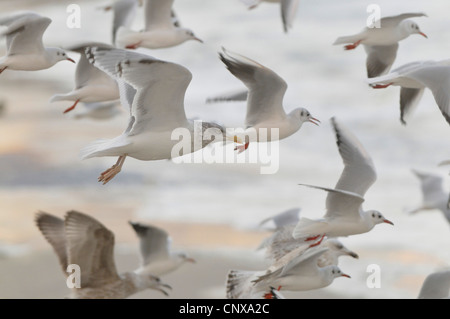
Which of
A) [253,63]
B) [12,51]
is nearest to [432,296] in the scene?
[253,63]

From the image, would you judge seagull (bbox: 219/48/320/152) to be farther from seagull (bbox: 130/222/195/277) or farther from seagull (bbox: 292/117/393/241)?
seagull (bbox: 130/222/195/277)

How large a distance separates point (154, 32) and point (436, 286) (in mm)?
2823

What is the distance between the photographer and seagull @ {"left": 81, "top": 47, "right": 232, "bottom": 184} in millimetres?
3469

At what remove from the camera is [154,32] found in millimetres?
6211

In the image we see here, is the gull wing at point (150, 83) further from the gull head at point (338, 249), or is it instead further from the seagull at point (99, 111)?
the seagull at point (99, 111)

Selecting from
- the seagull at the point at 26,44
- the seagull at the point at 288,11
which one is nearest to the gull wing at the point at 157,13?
the seagull at the point at 26,44

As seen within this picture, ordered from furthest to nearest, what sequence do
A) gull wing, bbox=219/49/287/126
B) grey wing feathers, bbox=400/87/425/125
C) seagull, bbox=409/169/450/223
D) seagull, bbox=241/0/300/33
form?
1. seagull, bbox=409/169/450/223
2. grey wing feathers, bbox=400/87/425/125
3. seagull, bbox=241/0/300/33
4. gull wing, bbox=219/49/287/126

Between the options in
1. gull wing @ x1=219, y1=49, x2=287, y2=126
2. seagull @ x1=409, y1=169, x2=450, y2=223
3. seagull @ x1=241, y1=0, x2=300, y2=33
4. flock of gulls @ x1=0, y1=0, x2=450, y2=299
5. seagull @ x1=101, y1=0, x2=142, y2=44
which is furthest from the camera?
seagull @ x1=409, y1=169, x2=450, y2=223

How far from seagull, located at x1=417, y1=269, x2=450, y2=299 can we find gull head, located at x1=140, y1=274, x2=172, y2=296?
1965 mm

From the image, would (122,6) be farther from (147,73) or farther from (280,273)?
(147,73)

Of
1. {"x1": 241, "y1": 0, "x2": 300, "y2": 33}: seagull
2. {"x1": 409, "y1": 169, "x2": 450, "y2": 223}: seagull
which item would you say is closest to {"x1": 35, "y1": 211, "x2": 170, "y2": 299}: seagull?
{"x1": 241, "y1": 0, "x2": 300, "y2": 33}: seagull

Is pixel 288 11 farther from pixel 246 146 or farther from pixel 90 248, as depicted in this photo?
pixel 90 248

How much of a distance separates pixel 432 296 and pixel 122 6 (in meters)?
3.44

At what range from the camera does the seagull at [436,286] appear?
5.34m
